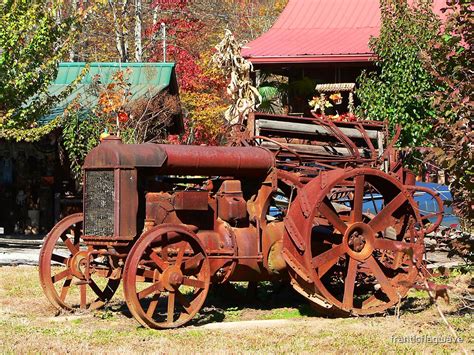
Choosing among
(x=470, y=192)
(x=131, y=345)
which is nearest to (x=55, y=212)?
(x=131, y=345)

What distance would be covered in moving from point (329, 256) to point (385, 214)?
97 cm

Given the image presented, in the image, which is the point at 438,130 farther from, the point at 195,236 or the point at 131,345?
the point at 131,345

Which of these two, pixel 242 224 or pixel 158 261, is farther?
pixel 242 224

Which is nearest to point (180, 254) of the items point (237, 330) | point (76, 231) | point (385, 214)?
point (237, 330)

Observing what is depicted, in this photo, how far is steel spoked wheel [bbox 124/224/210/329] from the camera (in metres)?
9.20

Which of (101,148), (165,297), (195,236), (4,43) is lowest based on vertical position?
(165,297)

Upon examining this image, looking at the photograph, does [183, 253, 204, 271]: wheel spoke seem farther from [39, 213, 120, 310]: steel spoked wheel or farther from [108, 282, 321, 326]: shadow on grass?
[39, 213, 120, 310]: steel spoked wheel

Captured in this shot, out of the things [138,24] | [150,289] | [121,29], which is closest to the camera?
[150,289]

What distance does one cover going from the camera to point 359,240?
1052 cm

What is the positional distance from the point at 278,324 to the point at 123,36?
21.9 metres

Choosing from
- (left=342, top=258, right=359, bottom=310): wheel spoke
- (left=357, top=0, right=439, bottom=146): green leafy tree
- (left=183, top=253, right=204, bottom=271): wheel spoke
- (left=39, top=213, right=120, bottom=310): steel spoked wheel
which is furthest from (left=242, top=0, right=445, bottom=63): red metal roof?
(left=183, top=253, right=204, bottom=271): wheel spoke

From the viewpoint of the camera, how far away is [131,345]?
8.48 meters

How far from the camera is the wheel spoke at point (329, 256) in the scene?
398 inches

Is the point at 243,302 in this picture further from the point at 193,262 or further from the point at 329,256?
the point at 193,262
